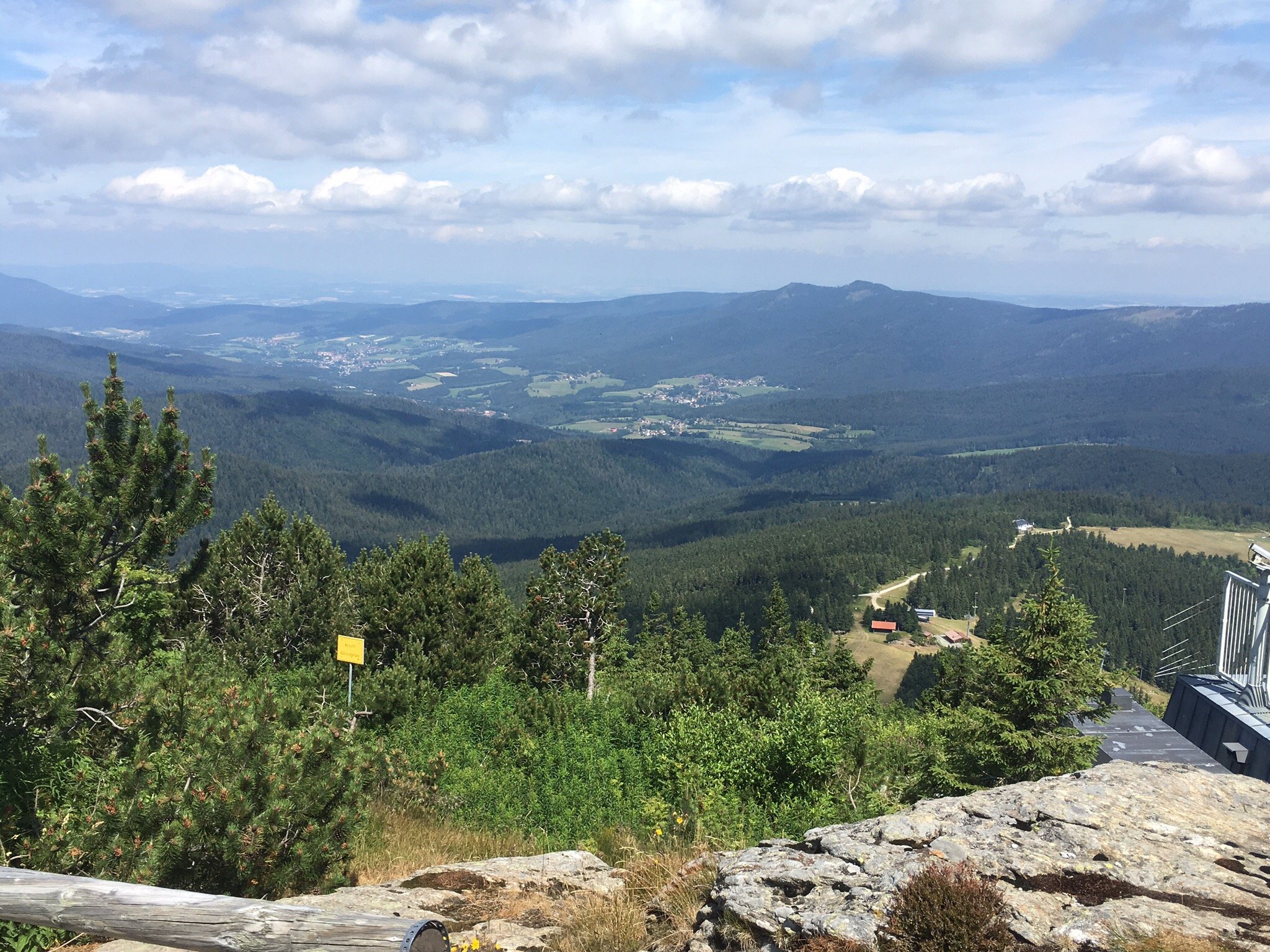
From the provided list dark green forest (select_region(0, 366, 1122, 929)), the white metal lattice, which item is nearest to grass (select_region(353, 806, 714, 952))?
dark green forest (select_region(0, 366, 1122, 929))

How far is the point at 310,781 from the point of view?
8.60 metres

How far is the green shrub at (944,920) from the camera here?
5.59 m

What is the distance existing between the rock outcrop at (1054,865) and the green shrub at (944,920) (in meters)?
0.39

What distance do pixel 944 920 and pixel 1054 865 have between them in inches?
95.1

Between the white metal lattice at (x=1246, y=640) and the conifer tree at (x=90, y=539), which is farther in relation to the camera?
the white metal lattice at (x=1246, y=640)

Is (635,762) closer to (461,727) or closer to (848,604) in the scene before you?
(461,727)

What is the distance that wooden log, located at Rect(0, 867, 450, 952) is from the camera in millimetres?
4609

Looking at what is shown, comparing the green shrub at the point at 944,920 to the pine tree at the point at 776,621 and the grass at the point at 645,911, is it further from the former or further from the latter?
the pine tree at the point at 776,621

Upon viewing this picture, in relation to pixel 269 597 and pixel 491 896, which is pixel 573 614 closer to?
pixel 269 597

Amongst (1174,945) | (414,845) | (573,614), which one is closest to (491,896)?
(414,845)

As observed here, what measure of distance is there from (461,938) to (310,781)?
2378 millimetres

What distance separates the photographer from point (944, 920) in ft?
18.5

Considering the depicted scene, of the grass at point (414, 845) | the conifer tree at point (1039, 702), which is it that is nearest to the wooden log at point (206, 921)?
the grass at point (414, 845)

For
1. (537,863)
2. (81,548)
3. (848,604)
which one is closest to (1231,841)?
(537,863)
